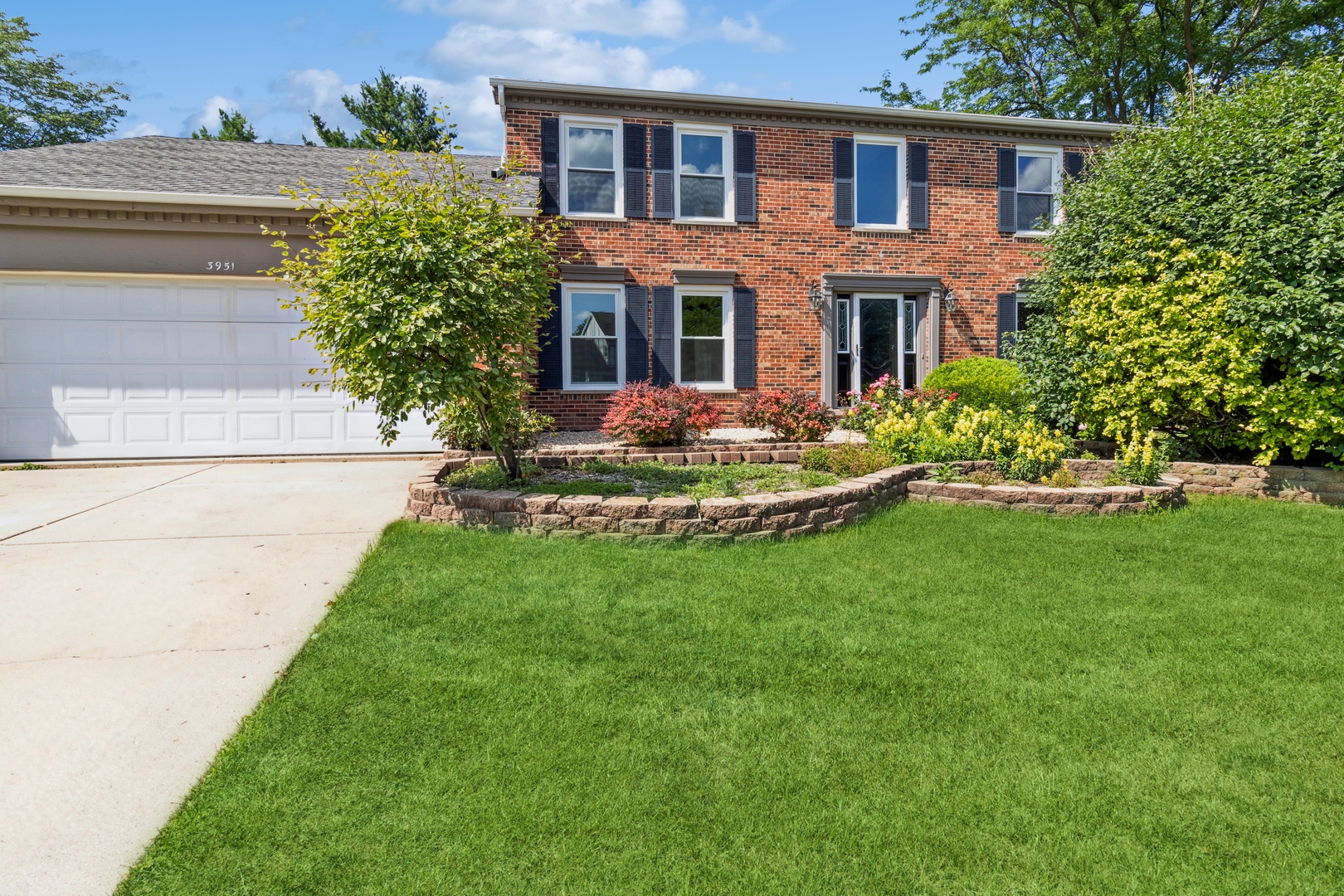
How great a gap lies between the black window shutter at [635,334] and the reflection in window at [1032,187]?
721 cm

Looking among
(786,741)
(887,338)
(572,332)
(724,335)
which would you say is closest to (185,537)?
(786,741)

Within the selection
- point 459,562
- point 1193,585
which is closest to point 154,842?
point 459,562

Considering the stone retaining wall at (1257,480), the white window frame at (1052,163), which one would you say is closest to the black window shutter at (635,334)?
the stone retaining wall at (1257,480)

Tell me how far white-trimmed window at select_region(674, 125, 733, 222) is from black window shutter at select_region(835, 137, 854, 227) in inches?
74.6

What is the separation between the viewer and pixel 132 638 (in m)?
3.45

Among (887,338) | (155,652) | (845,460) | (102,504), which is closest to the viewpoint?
(155,652)

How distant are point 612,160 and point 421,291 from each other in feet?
24.7

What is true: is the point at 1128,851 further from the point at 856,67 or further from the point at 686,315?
the point at 856,67

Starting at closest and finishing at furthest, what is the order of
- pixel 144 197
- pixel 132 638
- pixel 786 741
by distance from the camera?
pixel 786 741 → pixel 132 638 → pixel 144 197

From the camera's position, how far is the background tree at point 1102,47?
18.4 metres

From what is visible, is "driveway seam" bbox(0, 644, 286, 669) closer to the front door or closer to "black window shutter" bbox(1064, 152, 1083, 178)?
the front door

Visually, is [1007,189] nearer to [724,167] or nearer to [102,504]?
[724,167]

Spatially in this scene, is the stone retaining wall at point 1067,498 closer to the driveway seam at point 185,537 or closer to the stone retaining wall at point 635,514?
the stone retaining wall at point 635,514

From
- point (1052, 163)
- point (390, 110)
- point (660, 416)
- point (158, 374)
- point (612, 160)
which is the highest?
point (390, 110)
